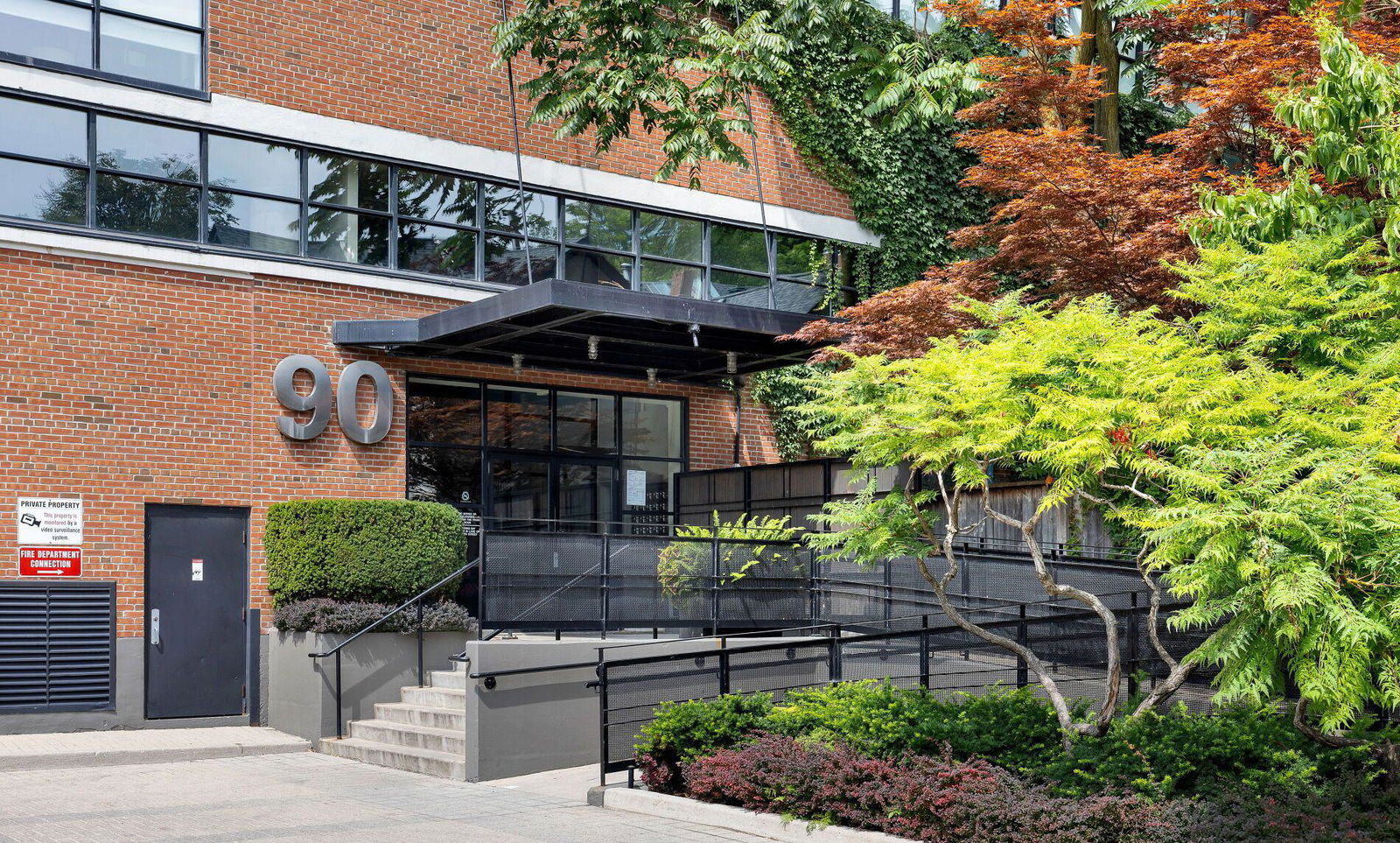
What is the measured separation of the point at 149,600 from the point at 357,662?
2.76m

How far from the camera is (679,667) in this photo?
13.1 m

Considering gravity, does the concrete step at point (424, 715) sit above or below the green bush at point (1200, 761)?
below

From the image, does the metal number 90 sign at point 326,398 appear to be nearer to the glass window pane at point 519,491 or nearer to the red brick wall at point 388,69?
the glass window pane at point 519,491

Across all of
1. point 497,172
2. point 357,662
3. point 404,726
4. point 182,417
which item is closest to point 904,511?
point 404,726

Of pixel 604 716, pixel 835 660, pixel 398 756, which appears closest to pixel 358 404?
pixel 398 756

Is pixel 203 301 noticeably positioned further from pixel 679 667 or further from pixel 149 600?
pixel 679 667

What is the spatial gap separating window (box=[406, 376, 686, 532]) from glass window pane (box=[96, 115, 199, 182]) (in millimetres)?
4029

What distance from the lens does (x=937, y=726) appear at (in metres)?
Result: 9.48

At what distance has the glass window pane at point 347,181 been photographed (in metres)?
17.4

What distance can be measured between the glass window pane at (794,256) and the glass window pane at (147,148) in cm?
933

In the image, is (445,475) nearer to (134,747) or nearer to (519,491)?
(519,491)

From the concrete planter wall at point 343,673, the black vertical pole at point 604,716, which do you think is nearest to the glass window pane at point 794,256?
the concrete planter wall at point 343,673

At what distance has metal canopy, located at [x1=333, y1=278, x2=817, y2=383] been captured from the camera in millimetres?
15750

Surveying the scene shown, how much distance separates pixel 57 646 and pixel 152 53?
7.29 metres
